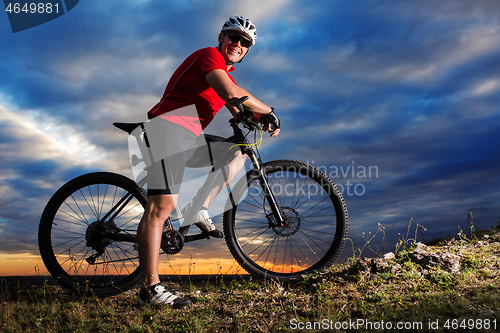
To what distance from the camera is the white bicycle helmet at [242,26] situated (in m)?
4.45

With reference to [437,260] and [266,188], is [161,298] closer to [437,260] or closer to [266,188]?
[266,188]

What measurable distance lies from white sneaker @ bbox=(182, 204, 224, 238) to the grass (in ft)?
2.42

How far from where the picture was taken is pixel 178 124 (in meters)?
4.20

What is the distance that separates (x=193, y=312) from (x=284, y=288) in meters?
1.20

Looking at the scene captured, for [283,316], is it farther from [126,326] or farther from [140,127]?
[140,127]

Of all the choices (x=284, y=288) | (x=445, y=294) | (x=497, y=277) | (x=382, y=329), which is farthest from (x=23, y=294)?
(x=497, y=277)

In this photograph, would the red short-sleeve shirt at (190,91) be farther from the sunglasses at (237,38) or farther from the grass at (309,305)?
the grass at (309,305)

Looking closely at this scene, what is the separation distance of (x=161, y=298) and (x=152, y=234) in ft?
2.33

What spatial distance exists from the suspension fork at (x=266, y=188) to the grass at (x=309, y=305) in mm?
822

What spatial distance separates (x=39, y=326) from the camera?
12.5 feet

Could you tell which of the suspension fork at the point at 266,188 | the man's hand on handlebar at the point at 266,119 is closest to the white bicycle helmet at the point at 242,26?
the man's hand on handlebar at the point at 266,119

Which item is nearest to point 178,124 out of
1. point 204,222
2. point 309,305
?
point 204,222

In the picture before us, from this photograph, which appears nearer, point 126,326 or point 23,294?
point 126,326

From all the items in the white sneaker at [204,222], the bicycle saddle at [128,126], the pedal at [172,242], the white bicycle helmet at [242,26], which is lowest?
the pedal at [172,242]
